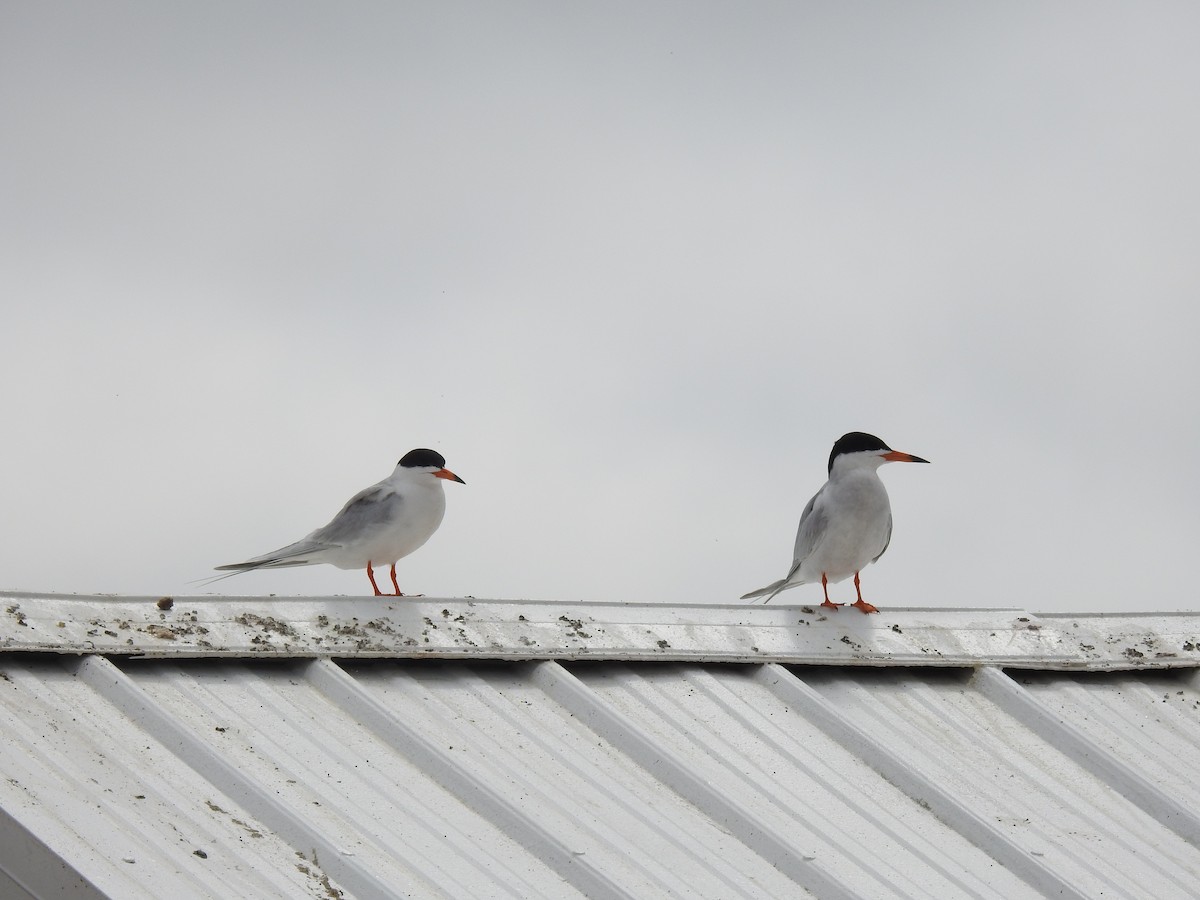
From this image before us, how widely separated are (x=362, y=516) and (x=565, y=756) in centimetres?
270

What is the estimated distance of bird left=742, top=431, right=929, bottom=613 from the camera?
7164 mm

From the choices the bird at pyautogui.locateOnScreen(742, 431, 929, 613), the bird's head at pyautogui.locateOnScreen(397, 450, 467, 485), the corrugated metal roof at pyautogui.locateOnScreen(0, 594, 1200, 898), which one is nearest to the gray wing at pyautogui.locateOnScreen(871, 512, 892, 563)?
the bird at pyautogui.locateOnScreen(742, 431, 929, 613)

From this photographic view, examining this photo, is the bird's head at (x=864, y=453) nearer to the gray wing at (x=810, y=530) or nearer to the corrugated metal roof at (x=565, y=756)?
the gray wing at (x=810, y=530)

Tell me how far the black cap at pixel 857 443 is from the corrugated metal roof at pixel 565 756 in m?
1.25

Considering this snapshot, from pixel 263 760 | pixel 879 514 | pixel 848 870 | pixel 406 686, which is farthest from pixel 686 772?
pixel 879 514

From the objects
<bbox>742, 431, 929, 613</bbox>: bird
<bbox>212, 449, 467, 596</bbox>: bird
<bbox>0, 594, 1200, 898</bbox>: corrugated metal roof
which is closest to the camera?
<bbox>0, 594, 1200, 898</bbox>: corrugated metal roof

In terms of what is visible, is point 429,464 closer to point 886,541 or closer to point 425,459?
point 425,459

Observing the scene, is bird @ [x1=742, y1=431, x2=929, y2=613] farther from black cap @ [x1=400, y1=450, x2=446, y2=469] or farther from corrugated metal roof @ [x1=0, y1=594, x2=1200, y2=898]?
black cap @ [x1=400, y1=450, x2=446, y2=469]

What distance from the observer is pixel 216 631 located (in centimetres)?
463

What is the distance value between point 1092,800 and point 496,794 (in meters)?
2.27

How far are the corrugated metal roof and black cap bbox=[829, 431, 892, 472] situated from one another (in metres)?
1.25

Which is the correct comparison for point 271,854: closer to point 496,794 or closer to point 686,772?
point 496,794

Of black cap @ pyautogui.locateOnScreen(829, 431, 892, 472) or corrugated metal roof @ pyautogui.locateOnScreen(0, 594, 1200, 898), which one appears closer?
corrugated metal roof @ pyautogui.locateOnScreen(0, 594, 1200, 898)

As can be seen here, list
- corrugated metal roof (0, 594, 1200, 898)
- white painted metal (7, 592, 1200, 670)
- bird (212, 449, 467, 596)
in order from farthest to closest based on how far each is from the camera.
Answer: bird (212, 449, 467, 596) < white painted metal (7, 592, 1200, 670) < corrugated metal roof (0, 594, 1200, 898)
